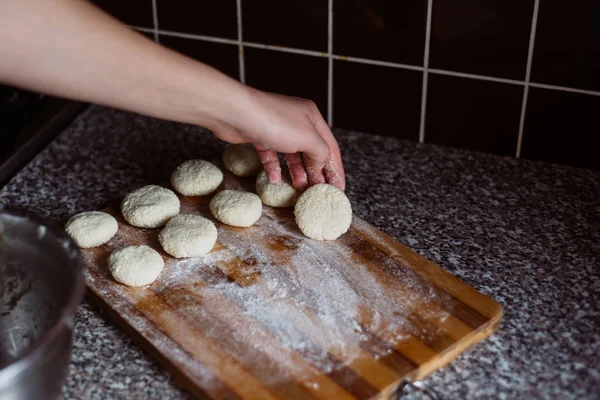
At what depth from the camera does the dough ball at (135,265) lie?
106 cm

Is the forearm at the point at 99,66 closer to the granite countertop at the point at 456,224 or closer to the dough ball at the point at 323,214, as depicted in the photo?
the dough ball at the point at 323,214

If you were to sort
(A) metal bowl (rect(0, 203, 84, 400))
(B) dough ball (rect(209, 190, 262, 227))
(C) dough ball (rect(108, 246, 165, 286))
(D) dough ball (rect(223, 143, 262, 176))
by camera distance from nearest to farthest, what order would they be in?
(A) metal bowl (rect(0, 203, 84, 400)) → (C) dough ball (rect(108, 246, 165, 286)) → (B) dough ball (rect(209, 190, 262, 227)) → (D) dough ball (rect(223, 143, 262, 176))

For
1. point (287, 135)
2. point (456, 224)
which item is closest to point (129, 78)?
point (287, 135)

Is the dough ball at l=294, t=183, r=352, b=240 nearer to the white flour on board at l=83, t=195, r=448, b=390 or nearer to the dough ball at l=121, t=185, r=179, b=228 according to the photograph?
the white flour on board at l=83, t=195, r=448, b=390

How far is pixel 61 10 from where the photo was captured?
0.91 meters

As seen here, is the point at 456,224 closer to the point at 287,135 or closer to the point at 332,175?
the point at 332,175

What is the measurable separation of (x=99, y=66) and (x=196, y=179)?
0.34 metres

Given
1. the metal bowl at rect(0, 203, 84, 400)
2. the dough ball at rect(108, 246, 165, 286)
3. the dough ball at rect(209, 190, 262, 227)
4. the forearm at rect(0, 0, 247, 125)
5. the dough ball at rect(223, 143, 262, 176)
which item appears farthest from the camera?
the dough ball at rect(223, 143, 262, 176)

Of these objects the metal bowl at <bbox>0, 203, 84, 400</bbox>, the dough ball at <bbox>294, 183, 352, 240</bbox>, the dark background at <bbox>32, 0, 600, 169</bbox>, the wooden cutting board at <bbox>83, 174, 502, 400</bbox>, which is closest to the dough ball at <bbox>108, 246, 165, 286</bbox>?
the wooden cutting board at <bbox>83, 174, 502, 400</bbox>

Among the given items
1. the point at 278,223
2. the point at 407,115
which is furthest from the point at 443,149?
the point at 278,223

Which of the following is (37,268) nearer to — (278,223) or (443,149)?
(278,223)

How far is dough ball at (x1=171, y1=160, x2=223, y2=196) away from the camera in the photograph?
1.26 metres

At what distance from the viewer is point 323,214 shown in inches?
45.5

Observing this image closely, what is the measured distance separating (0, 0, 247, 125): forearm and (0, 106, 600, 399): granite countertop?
0.32 m
